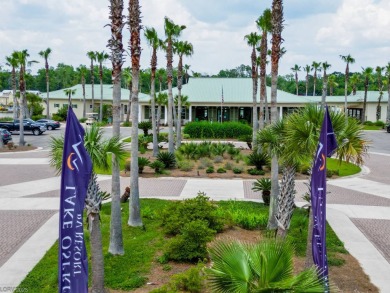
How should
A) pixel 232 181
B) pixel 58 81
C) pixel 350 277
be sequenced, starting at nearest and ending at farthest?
pixel 350 277, pixel 232 181, pixel 58 81

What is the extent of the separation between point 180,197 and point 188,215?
6133mm

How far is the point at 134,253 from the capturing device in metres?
11.5

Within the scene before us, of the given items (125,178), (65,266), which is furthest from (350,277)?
(125,178)

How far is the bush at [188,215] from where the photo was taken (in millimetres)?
12688

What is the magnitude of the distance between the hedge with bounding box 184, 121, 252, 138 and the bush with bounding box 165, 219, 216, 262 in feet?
114

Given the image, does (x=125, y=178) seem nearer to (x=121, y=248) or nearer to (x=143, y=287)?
(x=121, y=248)

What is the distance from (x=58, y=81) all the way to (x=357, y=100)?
225 ft

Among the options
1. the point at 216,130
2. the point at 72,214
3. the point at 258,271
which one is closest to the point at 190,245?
the point at 72,214

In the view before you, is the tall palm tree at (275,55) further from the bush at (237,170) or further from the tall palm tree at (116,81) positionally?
the bush at (237,170)

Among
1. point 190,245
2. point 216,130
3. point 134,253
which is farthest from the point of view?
point 216,130

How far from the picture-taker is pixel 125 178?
76.0 feet

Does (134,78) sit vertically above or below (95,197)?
above

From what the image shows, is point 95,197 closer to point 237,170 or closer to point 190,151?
point 237,170

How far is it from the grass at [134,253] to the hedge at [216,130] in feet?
97.9
